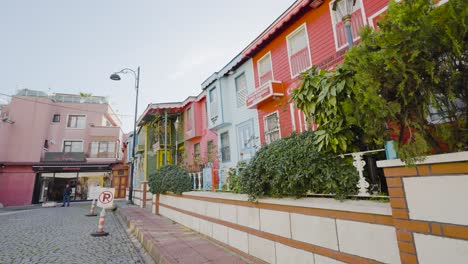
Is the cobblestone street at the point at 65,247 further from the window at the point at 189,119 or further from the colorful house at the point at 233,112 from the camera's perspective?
the window at the point at 189,119

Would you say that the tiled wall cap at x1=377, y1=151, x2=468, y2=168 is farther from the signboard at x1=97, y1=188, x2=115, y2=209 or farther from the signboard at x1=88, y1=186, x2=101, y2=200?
the signboard at x1=88, y1=186, x2=101, y2=200

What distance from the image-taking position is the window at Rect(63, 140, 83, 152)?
86.7 ft

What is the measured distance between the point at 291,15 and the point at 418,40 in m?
7.77

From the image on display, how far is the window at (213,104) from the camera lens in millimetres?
13148

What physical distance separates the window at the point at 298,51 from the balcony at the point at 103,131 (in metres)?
25.1

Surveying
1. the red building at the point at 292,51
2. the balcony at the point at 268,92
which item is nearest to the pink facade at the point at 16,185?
the red building at the point at 292,51

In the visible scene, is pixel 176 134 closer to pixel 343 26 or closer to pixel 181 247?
pixel 181 247

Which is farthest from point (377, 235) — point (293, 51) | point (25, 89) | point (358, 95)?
point (25, 89)

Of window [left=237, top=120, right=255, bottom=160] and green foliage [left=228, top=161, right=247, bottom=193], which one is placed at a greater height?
window [left=237, top=120, right=255, bottom=160]

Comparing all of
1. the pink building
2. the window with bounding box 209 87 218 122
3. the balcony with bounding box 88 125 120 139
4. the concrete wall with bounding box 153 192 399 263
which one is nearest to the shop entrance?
the pink building

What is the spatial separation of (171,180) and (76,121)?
79.9 ft

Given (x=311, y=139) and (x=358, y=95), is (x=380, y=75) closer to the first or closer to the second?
(x=358, y=95)

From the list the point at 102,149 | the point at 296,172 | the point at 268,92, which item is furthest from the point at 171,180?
the point at 102,149

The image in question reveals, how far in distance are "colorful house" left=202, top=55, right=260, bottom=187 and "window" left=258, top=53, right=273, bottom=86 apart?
48cm
